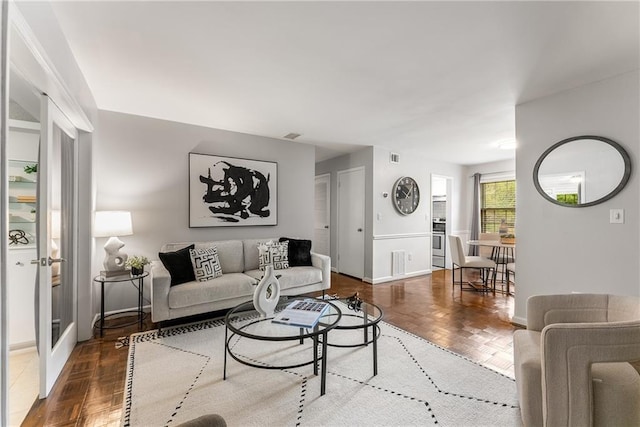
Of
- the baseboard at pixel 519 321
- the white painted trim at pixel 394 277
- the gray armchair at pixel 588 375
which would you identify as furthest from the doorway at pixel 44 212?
the baseboard at pixel 519 321

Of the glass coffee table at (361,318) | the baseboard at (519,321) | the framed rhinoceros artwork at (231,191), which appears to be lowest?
the baseboard at (519,321)

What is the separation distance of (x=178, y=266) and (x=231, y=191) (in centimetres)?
135

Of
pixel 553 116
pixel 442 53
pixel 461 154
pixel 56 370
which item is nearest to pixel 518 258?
pixel 553 116

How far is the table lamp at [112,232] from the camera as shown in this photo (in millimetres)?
2875

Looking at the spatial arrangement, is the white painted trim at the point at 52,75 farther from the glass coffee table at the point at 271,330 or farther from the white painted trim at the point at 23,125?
the glass coffee table at the point at 271,330

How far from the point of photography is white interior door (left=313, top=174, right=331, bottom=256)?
597cm

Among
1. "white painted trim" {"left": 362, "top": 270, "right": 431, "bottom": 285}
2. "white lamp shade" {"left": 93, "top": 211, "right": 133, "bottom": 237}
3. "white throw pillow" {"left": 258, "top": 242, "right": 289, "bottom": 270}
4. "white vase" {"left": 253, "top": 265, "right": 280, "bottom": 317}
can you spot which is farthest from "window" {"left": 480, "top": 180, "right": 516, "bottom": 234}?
"white lamp shade" {"left": 93, "top": 211, "right": 133, "bottom": 237}

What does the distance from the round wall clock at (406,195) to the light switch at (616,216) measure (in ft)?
9.51

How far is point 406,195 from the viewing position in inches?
211

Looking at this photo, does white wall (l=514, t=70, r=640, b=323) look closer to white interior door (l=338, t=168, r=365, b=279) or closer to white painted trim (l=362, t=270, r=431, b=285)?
white painted trim (l=362, t=270, r=431, b=285)

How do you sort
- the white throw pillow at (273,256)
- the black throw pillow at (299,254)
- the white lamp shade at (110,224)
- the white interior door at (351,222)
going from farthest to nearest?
1. the white interior door at (351,222)
2. the black throw pillow at (299,254)
3. the white throw pillow at (273,256)
4. the white lamp shade at (110,224)

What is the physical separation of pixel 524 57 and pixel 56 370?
4114mm

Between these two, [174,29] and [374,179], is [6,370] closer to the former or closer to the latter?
[174,29]

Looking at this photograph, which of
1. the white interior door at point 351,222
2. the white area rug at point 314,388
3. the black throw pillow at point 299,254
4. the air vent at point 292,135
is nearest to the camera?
the white area rug at point 314,388
